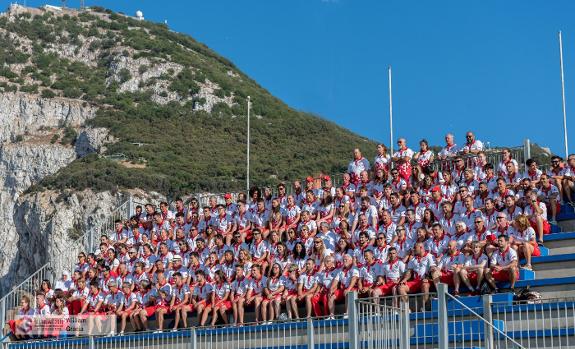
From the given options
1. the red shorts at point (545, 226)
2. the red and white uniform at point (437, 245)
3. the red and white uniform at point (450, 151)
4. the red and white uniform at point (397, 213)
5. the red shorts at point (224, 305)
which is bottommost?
the red shorts at point (224, 305)

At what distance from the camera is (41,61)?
74562mm

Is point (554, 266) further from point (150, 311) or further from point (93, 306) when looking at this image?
point (93, 306)

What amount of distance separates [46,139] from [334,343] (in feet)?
161

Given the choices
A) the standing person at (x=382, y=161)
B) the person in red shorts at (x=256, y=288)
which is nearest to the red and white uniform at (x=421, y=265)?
the person in red shorts at (x=256, y=288)

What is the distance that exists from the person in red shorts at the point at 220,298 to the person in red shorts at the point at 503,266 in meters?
5.20

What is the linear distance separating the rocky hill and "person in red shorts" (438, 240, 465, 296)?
2935 centimetres

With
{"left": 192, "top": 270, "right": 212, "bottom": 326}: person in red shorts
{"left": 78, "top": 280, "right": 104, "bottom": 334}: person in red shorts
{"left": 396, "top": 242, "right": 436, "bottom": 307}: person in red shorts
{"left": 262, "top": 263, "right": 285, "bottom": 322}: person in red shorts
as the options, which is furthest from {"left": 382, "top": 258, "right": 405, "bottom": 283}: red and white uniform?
{"left": 78, "top": 280, "right": 104, "bottom": 334}: person in red shorts

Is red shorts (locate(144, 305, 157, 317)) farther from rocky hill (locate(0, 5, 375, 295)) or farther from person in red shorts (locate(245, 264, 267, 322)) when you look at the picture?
rocky hill (locate(0, 5, 375, 295))

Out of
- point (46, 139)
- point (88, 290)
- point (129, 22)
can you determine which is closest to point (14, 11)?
point (129, 22)

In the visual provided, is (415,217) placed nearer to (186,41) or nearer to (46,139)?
(46,139)

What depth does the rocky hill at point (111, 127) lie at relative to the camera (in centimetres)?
5119

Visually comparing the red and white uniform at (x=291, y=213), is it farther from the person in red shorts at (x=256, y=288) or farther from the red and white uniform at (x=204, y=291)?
the red and white uniform at (x=204, y=291)

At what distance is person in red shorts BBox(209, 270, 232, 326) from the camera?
20375 millimetres

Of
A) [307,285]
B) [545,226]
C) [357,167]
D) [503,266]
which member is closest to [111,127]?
[357,167]
